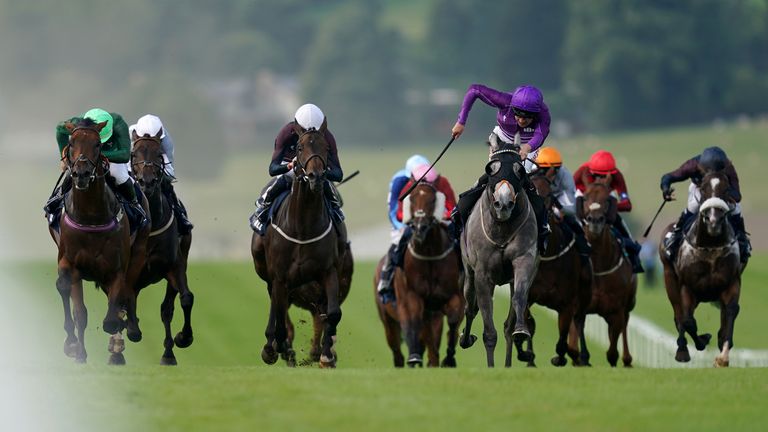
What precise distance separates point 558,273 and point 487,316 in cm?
272

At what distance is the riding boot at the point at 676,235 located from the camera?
20750 millimetres

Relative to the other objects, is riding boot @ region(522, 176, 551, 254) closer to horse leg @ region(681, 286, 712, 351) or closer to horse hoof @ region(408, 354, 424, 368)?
horse hoof @ region(408, 354, 424, 368)

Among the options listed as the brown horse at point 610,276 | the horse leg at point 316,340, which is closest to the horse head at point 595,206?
the brown horse at point 610,276

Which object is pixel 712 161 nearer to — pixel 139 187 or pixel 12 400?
pixel 139 187

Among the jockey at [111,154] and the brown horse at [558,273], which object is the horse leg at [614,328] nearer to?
the brown horse at [558,273]

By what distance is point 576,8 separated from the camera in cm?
12962

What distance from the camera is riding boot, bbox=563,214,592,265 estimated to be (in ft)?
66.4

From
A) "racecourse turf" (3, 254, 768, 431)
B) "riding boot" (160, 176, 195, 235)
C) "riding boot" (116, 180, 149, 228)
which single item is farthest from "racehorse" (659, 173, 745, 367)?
"riding boot" (116, 180, 149, 228)

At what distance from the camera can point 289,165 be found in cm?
1789

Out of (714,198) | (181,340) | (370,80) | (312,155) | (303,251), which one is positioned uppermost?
(370,80)

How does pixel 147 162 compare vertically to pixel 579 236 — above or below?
above

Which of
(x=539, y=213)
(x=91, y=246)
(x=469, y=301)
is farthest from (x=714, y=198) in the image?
(x=91, y=246)

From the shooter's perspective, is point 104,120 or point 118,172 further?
point 118,172

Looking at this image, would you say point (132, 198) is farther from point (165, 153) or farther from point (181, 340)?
point (181, 340)
